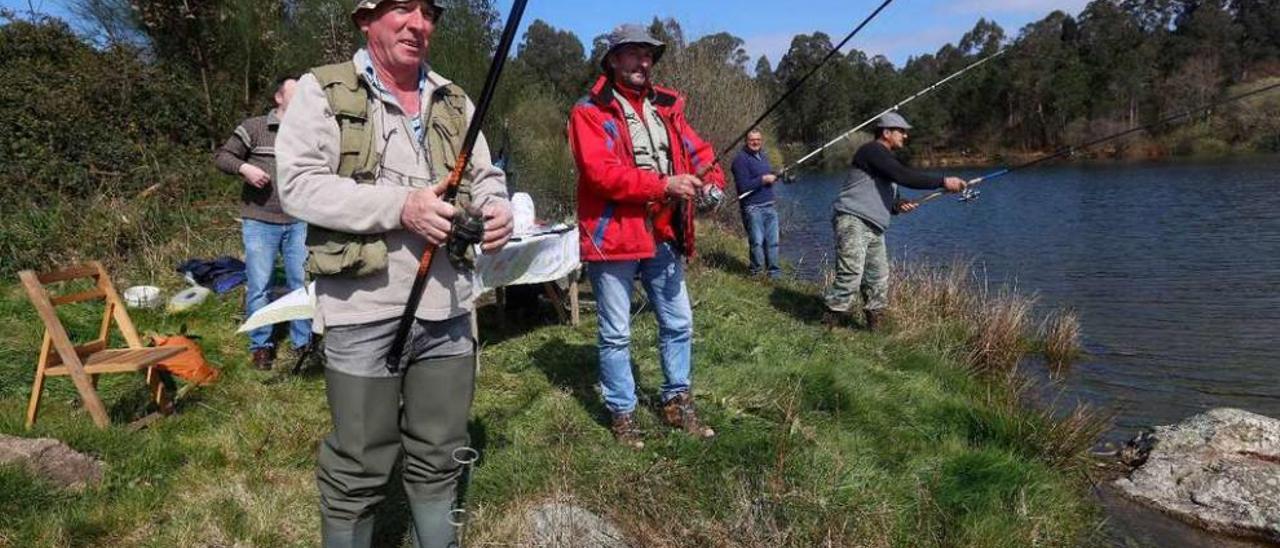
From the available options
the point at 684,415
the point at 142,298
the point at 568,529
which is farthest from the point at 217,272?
the point at 568,529

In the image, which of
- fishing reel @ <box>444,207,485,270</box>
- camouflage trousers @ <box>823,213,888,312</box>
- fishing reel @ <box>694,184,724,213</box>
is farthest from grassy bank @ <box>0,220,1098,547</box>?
fishing reel @ <box>444,207,485,270</box>

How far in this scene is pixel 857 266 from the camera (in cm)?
691

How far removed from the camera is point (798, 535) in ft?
10.3

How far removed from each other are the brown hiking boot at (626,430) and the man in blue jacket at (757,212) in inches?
250

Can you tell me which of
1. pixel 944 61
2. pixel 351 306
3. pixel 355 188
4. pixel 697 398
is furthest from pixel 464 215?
pixel 944 61

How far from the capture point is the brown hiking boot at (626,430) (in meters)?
3.97

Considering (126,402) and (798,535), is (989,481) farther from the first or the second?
(126,402)

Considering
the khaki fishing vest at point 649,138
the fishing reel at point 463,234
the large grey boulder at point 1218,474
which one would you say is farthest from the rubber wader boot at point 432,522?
the large grey boulder at point 1218,474

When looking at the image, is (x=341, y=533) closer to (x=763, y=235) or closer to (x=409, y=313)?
(x=409, y=313)

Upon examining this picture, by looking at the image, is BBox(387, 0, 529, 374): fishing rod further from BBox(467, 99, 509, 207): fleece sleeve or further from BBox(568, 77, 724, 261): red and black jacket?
BBox(568, 77, 724, 261): red and black jacket

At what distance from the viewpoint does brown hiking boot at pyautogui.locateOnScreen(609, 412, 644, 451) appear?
13.0 feet

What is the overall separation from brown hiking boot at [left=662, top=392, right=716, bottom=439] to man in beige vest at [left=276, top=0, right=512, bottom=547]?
1586mm

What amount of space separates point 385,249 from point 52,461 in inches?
91.9

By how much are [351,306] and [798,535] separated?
1919mm
